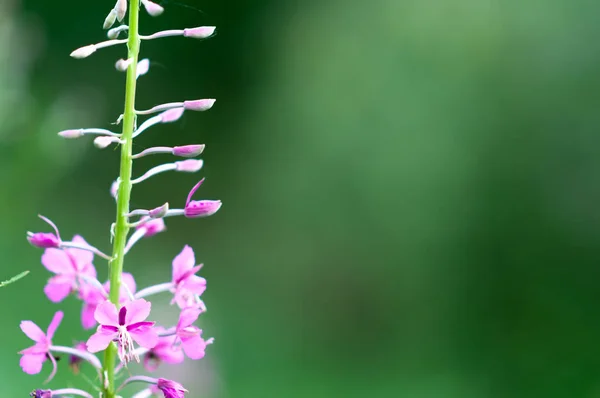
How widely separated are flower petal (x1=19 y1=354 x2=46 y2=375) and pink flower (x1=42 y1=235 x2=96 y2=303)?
17 centimetres

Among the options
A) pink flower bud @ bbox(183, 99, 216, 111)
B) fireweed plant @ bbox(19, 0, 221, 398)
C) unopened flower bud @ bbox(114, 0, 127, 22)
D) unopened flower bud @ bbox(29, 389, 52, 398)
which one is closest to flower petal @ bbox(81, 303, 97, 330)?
fireweed plant @ bbox(19, 0, 221, 398)

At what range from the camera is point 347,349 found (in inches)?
291

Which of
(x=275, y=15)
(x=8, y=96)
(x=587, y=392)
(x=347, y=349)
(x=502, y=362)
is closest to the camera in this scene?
(x=8, y=96)

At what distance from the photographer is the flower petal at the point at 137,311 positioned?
1.39 metres

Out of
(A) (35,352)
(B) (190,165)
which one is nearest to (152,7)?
(B) (190,165)

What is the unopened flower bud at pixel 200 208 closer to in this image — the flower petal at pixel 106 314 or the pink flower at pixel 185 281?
the pink flower at pixel 185 281

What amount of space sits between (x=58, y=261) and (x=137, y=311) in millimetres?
383

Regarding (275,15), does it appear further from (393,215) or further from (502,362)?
Result: (502,362)

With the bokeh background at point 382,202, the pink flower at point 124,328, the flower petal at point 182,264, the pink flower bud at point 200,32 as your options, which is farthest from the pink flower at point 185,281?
the bokeh background at point 382,202

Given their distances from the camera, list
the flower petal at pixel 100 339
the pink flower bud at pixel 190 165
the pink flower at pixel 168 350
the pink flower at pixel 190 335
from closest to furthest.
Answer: the flower petal at pixel 100 339 < the pink flower at pixel 190 335 < the pink flower at pixel 168 350 < the pink flower bud at pixel 190 165

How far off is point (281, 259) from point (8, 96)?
5244 millimetres

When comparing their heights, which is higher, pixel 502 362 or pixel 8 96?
pixel 8 96

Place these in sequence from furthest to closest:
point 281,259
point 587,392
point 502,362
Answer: point 281,259 → point 502,362 → point 587,392

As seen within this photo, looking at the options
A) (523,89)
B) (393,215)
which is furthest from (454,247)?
(523,89)
